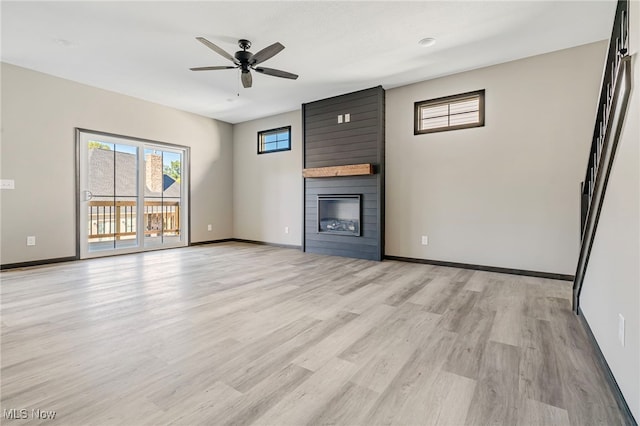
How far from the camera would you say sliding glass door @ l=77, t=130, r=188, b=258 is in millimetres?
4910

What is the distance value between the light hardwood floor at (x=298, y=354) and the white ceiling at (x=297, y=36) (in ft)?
9.10

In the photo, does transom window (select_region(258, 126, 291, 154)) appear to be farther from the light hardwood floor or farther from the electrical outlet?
the electrical outlet

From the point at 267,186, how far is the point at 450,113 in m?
3.92

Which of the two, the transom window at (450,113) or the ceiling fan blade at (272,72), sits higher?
the ceiling fan blade at (272,72)

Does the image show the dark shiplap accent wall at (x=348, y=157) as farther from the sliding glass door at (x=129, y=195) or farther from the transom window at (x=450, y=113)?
the sliding glass door at (x=129, y=195)

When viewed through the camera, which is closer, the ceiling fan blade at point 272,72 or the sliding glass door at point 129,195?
the ceiling fan blade at point 272,72

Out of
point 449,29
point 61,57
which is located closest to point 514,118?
point 449,29

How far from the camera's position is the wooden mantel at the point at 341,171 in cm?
482

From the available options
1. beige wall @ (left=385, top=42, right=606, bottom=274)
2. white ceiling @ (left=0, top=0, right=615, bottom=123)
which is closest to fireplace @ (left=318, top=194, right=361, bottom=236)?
beige wall @ (left=385, top=42, right=606, bottom=274)

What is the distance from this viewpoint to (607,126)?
1989 mm

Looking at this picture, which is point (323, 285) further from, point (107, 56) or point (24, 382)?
point (107, 56)

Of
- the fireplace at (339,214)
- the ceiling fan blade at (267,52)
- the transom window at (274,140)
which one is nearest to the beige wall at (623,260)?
the ceiling fan blade at (267,52)

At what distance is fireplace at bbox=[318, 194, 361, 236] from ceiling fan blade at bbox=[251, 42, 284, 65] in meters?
2.61

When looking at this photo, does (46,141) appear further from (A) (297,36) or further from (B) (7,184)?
(A) (297,36)
